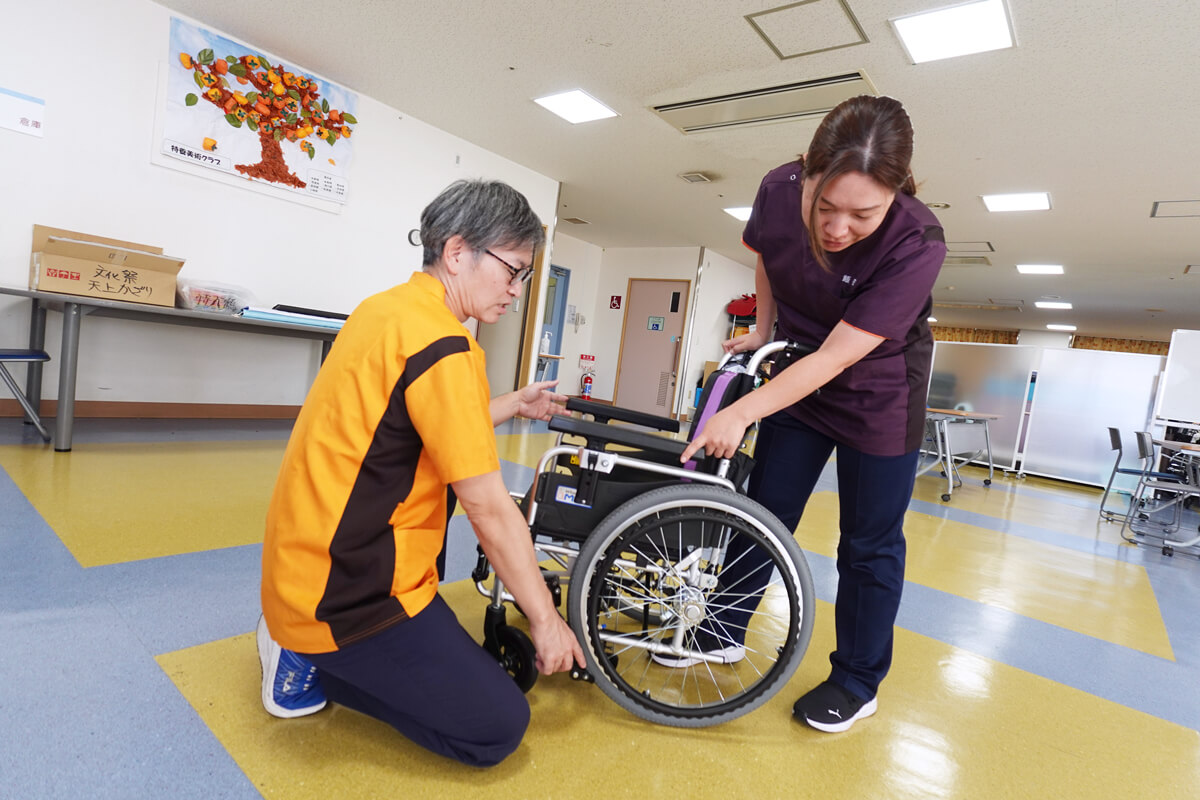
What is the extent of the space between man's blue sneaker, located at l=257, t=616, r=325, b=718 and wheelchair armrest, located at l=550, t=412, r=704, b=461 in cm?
60

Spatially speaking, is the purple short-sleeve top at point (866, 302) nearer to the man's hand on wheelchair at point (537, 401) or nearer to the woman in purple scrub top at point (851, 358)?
the woman in purple scrub top at point (851, 358)

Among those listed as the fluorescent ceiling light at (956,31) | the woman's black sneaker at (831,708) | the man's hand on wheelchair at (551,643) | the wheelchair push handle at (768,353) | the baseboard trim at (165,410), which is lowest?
the baseboard trim at (165,410)

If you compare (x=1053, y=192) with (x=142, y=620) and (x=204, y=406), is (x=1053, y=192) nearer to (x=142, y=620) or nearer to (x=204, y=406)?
(x=142, y=620)

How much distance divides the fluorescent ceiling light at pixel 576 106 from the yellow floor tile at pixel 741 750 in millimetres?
3803

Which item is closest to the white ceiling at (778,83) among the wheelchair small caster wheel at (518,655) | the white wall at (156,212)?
the white wall at (156,212)

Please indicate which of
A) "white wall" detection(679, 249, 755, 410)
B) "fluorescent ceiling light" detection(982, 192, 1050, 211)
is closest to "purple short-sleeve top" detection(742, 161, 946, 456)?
"fluorescent ceiling light" detection(982, 192, 1050, 211)

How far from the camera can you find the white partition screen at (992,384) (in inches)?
301

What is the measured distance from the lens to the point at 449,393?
0.86 meters

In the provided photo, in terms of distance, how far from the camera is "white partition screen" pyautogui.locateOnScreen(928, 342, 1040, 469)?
7633mm

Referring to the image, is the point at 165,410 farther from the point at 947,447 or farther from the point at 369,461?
the point at 947,447

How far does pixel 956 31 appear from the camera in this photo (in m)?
2.86

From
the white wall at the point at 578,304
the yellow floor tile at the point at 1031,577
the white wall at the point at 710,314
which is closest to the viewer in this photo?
the yellow floor tile at the point at 1031,577

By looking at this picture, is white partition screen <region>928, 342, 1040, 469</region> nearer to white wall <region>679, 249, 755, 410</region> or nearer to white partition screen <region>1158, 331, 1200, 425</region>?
white partition screen <region>1158, 331, 1200, 425</region>

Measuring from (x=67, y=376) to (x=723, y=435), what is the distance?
305 cm
